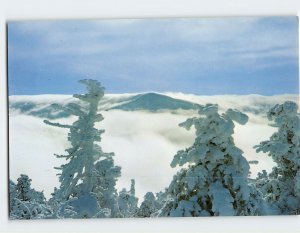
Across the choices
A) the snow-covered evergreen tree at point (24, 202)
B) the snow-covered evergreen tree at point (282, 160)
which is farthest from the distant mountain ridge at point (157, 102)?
the snow-covered evergreen tree at point (24, 202)

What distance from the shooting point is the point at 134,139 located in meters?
11.4

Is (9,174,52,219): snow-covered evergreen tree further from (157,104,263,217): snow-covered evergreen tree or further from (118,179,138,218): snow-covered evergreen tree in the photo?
(157,104,263,217): snow-covered evergreen tree

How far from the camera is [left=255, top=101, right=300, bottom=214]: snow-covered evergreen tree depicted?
448 inches

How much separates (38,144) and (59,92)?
0.42m

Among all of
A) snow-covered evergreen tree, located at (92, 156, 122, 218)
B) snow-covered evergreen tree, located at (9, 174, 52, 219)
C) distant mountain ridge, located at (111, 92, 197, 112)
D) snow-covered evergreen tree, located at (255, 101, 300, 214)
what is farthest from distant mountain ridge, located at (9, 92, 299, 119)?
snow-covered evergreen tree, located at (9, 174, 52, 219)

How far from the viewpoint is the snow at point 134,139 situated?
11344 mm

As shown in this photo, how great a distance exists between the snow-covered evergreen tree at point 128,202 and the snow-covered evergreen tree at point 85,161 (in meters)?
0.06

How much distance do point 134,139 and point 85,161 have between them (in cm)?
41

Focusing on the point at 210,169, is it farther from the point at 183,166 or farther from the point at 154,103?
the point at 154,103

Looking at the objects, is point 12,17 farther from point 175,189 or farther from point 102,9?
point 175,189

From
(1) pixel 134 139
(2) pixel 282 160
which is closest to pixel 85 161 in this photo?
(1) pixel 134 139

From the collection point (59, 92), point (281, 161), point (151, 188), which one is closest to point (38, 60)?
point (59, 92)

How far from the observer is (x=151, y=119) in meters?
11.4

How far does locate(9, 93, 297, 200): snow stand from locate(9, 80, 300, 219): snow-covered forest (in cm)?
2
